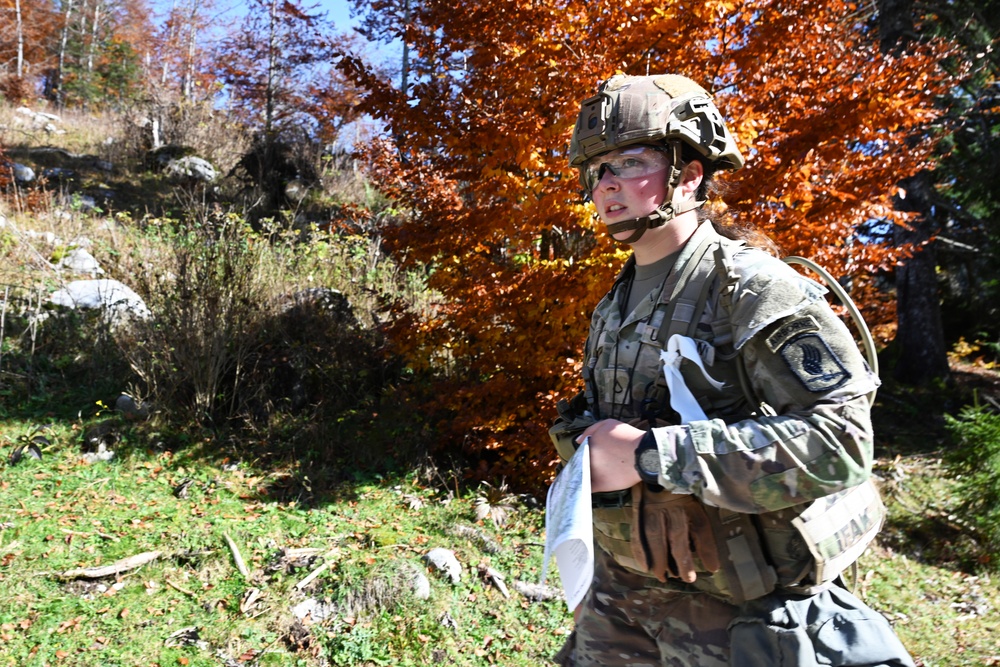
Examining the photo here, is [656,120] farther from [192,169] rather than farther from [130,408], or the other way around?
[192,169]

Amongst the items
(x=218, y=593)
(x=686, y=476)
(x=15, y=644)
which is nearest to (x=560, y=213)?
(x=218, y=593)

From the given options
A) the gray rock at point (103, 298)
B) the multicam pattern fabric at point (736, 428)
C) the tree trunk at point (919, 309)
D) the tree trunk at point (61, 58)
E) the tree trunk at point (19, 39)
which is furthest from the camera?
the tree trunk at point (61, 58)

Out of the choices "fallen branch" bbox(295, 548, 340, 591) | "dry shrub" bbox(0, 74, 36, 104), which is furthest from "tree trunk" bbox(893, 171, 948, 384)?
"dry shrub" bbox(0, 74, 36, 104)

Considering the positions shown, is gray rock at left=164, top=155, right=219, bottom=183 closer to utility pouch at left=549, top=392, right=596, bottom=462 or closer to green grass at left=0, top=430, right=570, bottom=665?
green grass at left=0, top=430, right=570, bottom=665

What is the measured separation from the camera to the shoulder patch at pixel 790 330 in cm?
140

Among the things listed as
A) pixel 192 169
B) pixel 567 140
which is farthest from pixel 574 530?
pixel 192 169

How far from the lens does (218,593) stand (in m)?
4.04

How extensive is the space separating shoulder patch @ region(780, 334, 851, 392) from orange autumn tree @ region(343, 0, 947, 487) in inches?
115

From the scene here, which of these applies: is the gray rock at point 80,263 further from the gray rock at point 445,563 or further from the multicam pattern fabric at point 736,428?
the multicam pattern fabric at point 736,428

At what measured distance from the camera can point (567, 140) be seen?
4398 millimetres

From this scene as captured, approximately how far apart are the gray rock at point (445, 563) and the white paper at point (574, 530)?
3.15m

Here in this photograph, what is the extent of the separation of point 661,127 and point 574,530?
940 mm

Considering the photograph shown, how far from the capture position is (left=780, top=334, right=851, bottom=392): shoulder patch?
1.35m

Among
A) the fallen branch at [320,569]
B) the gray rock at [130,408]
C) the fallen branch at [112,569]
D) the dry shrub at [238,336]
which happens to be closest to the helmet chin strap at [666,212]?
the fallen branch at [320,569]
